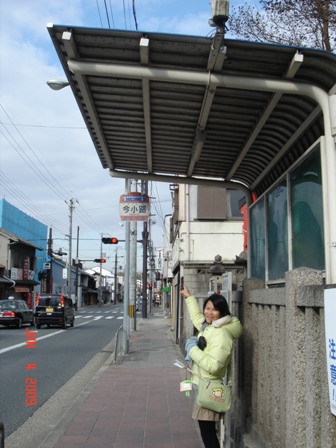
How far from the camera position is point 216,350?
4004mm

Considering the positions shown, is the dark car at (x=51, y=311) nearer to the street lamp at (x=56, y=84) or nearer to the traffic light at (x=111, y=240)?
the traffic light at (x=111, y=240)

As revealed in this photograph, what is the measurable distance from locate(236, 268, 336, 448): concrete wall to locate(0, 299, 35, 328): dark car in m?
22.5

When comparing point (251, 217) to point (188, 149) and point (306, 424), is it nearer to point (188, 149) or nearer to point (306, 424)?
point (188, 149)

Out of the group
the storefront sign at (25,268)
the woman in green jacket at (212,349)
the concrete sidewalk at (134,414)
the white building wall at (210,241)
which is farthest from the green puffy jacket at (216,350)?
the storefront sign at (25,268)

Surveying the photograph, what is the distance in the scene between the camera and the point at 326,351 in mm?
2807

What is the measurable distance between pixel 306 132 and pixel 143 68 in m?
1.60

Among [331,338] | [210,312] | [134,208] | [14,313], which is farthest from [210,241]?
[331,338]

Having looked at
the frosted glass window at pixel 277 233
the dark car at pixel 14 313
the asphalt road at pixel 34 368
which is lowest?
the asphalt road at pixel 34 368

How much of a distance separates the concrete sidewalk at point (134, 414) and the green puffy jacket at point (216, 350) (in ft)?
6.75

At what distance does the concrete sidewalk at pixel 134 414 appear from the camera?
5.94m

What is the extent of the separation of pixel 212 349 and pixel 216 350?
5 centimetres

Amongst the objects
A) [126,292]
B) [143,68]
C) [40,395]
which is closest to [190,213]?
[126,292]

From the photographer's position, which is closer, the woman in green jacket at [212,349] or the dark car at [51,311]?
the woman in green jacket at [212,349]

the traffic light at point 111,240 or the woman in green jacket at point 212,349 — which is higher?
the traffic light at point 111,240
